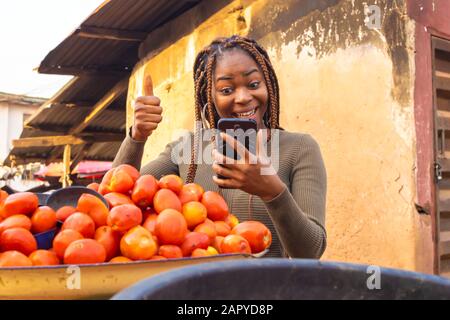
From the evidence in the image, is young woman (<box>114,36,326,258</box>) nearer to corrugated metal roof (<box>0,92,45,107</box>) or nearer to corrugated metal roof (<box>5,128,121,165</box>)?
corrugated metal roof (<box>5,128,121,165</box>)

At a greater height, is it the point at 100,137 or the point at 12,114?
the point at 12,114

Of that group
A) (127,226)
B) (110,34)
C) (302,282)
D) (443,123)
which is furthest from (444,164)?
Result: (110,34)

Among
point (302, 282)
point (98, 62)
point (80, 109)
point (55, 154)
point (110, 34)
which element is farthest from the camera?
point (55, 154)

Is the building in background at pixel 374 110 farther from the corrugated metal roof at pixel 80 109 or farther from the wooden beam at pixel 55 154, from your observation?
the wooden beam at pixel 55 154

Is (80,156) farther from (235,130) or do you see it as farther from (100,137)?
(235,130)

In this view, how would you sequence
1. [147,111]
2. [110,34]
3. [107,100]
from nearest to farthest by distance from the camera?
[147,111] < [110,34] < [107,100]

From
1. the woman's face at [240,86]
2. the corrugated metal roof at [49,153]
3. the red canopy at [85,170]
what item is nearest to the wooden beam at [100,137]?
the corrugated metal roof at [49,153]

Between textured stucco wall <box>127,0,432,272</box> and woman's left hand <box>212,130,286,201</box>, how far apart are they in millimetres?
2240

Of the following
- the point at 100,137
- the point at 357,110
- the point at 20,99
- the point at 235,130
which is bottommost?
the point at 235,130

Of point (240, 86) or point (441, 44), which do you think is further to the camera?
point (441, 44)

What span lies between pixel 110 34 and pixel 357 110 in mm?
3651

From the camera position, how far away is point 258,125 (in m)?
2.36

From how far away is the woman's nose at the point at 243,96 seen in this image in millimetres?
2271

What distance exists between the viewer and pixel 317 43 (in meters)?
4.36
